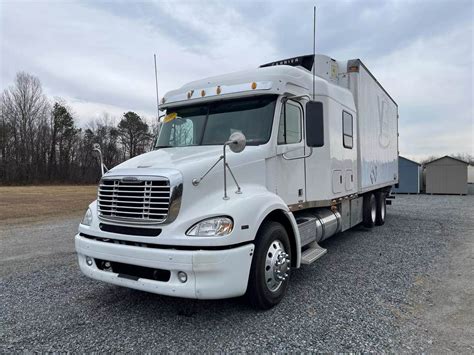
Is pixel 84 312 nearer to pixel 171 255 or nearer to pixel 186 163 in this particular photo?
pixel 171 255

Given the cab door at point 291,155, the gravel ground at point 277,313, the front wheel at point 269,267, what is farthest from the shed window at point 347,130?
the front wheel at point 269,267

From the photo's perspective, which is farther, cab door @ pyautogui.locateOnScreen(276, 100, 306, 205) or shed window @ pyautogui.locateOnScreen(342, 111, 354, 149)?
shed window @ pyautogui.locateOnScreen(342, 111, 354, 149)

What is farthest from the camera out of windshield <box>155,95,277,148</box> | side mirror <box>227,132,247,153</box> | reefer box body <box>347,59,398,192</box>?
reefer box body <box>347,59,398,192</box>

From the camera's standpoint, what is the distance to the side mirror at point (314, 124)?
4.52 meters

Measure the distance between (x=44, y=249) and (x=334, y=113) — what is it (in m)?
6.92

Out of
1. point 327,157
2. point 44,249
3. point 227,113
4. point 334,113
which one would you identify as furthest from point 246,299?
point 44,249

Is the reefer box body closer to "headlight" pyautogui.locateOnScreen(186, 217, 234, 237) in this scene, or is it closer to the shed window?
the shed window

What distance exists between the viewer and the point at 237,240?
355cm

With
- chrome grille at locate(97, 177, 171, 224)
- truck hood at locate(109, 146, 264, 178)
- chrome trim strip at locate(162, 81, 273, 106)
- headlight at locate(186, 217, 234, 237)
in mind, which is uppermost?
chrome trim strip at locate(162, 81, 273, 106)

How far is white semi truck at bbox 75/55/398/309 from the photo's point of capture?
11.5ft

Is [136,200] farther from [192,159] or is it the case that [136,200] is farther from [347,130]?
[347,130]

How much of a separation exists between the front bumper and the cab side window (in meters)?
1.82

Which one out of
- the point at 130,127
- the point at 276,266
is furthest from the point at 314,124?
the point at 130,127

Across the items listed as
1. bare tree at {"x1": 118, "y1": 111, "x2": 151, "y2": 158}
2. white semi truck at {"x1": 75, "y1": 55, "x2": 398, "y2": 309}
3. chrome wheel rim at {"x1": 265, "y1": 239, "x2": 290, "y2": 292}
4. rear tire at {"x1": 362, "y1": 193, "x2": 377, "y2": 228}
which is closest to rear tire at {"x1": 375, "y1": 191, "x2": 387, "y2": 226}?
rear tire at {"x1": 362, "y1": 193, "x2": 377, "y2": 228}
